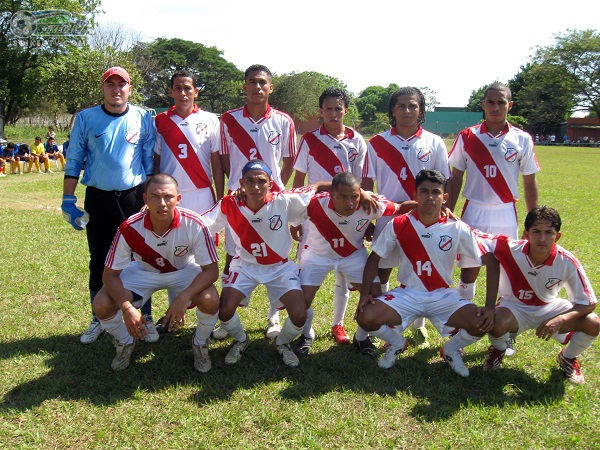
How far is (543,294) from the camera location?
3850 mm

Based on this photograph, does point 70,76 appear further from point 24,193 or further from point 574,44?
point 574,44

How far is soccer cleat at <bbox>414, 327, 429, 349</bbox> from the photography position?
4.43 m

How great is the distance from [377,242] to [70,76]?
28.6 metres

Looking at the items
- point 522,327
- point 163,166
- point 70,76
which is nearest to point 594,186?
point 522,327

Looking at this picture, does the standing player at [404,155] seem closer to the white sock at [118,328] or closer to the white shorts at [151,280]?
the white shorts at [151,280]

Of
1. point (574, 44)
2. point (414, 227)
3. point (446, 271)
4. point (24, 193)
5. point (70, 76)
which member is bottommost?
point (24, 193)

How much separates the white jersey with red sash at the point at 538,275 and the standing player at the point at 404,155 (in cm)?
83

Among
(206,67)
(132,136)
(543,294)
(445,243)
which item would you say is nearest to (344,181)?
(445,243)

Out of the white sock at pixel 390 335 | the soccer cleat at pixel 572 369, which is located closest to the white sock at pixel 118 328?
the white sock at pixel 390 335

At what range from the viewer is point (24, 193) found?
13578 mm

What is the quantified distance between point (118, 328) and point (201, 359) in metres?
0.68

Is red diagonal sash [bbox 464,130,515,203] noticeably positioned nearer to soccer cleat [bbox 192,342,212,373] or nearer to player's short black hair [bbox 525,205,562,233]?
player's short black hair [bbox 525,205,562,233]

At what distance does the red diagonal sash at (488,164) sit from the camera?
4.34m

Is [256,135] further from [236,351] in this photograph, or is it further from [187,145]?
[236,351]
